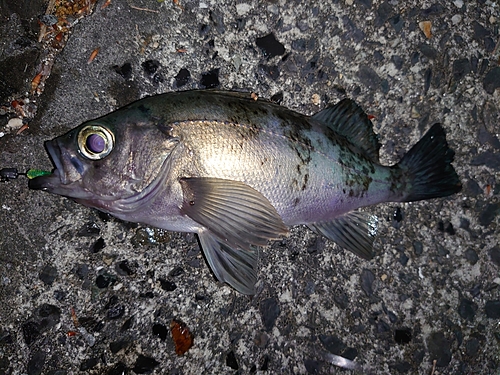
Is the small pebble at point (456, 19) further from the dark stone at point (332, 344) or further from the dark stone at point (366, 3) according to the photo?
the dark stone at point (332, 344)

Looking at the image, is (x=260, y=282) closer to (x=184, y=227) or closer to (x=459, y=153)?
(x=184, y=227)

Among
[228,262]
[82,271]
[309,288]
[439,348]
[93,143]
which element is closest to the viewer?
[93,143]

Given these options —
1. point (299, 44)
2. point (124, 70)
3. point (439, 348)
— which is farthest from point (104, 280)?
point (439, 348)

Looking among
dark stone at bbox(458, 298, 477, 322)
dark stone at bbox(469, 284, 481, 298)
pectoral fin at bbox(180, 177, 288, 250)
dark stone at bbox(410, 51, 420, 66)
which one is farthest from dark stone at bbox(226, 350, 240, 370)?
dark stone at bbox(410, 51, 420, 66)

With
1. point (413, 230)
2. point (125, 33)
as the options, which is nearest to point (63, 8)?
point (125, 33)

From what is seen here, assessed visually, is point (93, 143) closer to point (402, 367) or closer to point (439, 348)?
point (402, 367)
